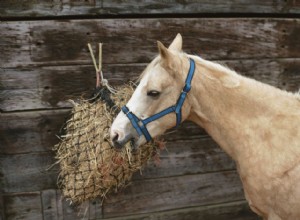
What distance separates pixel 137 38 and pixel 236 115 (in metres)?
1.06

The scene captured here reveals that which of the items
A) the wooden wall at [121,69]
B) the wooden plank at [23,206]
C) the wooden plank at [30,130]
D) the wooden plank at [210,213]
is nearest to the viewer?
the wooden wall at [121,69]

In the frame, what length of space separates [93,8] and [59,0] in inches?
10.1

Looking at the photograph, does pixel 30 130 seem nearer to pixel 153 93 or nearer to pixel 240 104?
pixel 153 93

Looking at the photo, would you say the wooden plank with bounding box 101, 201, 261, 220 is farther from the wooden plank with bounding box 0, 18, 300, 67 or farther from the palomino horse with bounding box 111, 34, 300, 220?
the wooden plank with bounding box 0, 18, 300, 67

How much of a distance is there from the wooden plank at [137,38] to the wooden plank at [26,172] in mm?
770

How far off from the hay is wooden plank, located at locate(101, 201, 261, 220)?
2.64 ft

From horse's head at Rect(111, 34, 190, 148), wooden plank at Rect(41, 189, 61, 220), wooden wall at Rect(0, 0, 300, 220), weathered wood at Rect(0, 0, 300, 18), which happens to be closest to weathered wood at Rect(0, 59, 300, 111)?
wooden wall at Rect(0, 0, 300, 220)

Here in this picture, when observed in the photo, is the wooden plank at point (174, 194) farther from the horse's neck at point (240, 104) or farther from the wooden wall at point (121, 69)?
the horse's neck at point (240, 104)

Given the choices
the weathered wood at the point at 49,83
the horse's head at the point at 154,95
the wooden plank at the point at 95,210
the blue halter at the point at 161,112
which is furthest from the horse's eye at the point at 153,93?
the wooden plank at the point at 95,210

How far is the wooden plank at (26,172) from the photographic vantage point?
295 centimetres

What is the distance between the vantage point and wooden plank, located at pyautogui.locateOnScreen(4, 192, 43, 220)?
306cm

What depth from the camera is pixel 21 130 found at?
288cm

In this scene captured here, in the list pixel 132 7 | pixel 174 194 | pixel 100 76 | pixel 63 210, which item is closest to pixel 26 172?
pixel 63 210

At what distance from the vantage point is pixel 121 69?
296 centimetres
